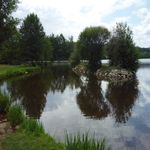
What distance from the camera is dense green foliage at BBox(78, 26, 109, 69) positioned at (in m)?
66.6

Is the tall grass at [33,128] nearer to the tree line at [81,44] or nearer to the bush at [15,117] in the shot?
the bush at [15,117]

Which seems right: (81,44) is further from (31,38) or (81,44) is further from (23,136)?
(23,136)

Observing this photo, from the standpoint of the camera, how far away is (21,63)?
81.0m

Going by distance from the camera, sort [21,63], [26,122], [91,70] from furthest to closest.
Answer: [21,63], [91,70], [26,122]

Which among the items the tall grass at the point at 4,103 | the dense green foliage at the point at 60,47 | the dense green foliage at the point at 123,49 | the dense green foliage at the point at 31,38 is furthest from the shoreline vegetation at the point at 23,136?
the dense green foliage at the point at 60,47

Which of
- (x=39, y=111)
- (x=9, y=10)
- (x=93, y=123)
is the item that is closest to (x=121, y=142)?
(x=93, y=123)

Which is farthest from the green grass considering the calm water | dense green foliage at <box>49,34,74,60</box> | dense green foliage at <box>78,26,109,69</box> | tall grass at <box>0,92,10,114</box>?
dense green foliage at <box>49,34,74,60</box>

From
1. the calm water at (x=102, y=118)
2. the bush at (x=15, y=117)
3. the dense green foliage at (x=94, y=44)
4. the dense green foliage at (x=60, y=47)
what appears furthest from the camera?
the dense green foliage at (x=60, y=47)

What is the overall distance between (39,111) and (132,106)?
641 cm

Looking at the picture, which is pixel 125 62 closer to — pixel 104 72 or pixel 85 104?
pixel 104 72

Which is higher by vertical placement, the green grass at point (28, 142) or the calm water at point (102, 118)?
the green grass at point (28, 142)

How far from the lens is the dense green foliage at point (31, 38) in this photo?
8069 cm

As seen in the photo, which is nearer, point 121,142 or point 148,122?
point 121,142

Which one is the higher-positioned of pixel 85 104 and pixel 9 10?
pixel 9 10
